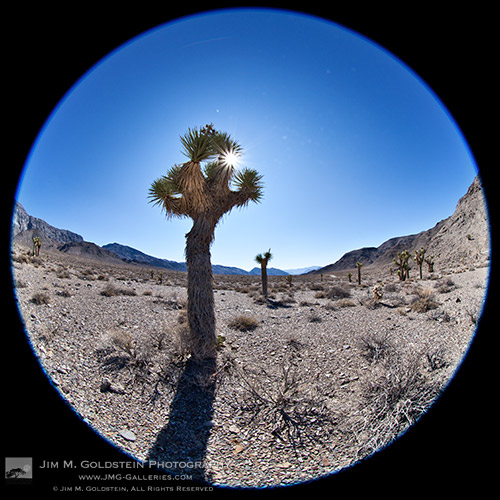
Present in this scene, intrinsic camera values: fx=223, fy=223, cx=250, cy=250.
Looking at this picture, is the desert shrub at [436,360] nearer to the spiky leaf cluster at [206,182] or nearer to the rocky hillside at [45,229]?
the spiky leaf cluster at [206,182]

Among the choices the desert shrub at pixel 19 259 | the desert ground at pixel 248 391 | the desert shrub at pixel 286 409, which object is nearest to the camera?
the desert ground at pixel 248 391

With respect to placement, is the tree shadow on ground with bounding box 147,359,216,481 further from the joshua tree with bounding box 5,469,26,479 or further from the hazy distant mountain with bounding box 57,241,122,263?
the hazy distant mountain with bounding box 57,241,122,263

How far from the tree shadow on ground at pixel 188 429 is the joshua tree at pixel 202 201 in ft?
2.60

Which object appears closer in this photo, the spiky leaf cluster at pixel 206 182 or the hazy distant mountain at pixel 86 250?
the spiky leaf cluster at pixel 206 182

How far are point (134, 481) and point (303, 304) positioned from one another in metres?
13.3

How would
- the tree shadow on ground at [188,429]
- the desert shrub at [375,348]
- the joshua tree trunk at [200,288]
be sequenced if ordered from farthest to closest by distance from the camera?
the joshua tree trunk at [200,288] < the desert shrub at [375,348] < the tree shadow on ground at [188,429]

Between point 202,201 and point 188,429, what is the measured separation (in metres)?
4.41

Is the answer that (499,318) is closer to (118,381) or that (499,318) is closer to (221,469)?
(221,469)

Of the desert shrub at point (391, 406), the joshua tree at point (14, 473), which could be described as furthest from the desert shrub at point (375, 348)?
the joshua tree at point (14, 473)

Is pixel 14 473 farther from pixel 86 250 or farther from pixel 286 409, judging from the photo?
pixel 86 250

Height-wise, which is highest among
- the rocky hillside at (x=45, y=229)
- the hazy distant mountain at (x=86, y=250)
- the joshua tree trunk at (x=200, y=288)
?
the rocky hillside at (x=45, y=229)

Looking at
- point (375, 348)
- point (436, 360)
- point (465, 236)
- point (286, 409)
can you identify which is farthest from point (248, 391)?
point (465, 236)

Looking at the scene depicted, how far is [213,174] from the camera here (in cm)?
587

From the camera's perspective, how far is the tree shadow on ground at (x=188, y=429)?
2.50 m
